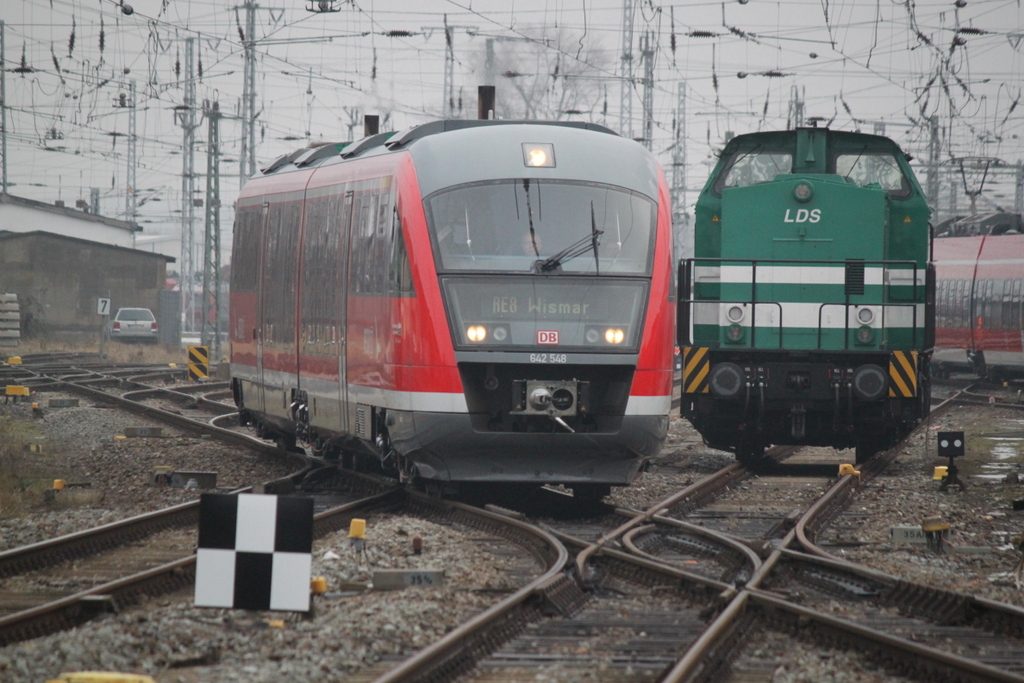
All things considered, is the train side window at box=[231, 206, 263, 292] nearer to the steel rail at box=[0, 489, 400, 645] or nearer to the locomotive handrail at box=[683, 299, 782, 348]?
the locomotive handrail at box=[683, 299, 782, 348]

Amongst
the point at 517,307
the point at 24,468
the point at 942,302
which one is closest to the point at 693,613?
the point at 517,307

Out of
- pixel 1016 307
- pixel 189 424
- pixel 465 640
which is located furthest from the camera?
pixel 1016 307

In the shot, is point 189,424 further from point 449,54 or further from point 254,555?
point 449,54

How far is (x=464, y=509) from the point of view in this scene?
34.5 feet

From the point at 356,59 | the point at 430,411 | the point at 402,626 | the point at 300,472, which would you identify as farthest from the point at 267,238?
the point at 356,59

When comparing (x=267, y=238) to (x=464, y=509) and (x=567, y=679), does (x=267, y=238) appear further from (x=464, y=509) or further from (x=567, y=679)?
(x=567, y=679)

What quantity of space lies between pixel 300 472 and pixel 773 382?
5028mm

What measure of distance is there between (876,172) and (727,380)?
116 inches

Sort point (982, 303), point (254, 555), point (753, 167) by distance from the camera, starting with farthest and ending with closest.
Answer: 1. point (982, 303)
2. point (753, 167)
3. point (254, 555)

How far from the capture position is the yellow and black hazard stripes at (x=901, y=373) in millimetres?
13266

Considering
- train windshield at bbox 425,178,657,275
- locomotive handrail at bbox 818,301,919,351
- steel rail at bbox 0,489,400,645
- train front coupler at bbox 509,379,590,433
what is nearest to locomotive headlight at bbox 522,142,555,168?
train windshield at bbox 425,178,657,275

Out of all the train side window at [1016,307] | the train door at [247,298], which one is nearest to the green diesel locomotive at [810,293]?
the train door at [247,298]

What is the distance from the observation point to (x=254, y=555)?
6.56 m

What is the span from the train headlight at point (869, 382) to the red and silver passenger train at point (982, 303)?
1592 centimetres
